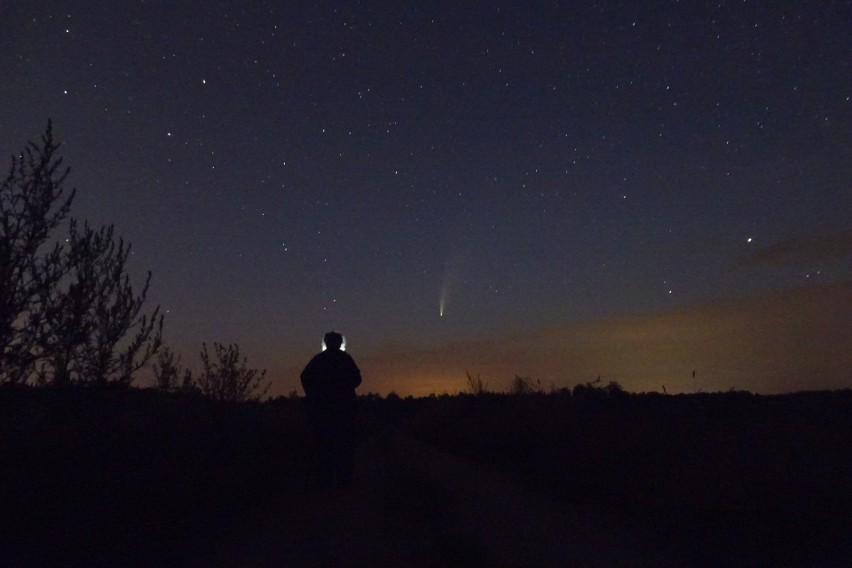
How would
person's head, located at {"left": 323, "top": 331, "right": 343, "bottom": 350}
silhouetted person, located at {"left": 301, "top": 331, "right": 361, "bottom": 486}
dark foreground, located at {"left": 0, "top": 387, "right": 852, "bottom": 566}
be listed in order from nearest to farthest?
dark foreground, located at {"left": 0, "top": 387, "right": 852, "bottom": 566}, silhouetted person, located at {"left": 301, "top": 331, "right": 361, "bottom": 486}, person's head, located at {"left": 323, "top": 331, "right": 343, "bottom": 350}

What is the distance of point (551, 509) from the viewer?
9.55 meters

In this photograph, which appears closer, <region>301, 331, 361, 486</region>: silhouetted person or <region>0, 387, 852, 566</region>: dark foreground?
<region>0, 387, 852, 566</region>: dark foreground

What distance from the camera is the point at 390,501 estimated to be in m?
9.73

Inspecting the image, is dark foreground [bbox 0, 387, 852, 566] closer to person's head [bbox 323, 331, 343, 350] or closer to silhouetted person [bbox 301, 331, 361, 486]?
silhouetted person [bbox 301, 331, 361, 486]

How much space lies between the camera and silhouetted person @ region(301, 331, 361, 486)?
11539mm

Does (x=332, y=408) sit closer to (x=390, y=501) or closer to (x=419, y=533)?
(x=390, y=501)

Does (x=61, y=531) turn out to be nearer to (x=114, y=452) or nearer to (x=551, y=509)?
(x=114, y=452)

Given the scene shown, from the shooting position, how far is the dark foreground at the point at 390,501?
661cm

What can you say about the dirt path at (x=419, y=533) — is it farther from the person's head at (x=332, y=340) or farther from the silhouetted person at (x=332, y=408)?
the person's head at (x=332, y=340)

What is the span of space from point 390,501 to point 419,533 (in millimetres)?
2479

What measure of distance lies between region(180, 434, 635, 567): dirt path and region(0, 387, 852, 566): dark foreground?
0.03m

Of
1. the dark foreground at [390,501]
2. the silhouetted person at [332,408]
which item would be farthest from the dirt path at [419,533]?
the silhouetted person at [332,408]

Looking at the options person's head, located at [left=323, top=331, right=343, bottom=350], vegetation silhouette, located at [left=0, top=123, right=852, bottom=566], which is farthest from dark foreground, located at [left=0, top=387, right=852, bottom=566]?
person's head, located at [left=323, top=331, right=343, bottom=350]

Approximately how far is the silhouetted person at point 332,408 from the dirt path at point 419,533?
1.79ft
